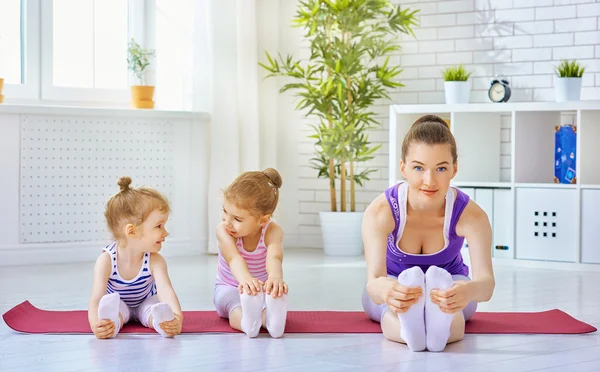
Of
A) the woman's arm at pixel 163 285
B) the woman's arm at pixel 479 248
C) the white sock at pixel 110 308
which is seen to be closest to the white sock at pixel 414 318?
the woman's arm at pixel 479 248

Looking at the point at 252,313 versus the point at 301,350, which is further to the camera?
the point at 252,313

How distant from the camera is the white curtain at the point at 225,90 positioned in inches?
227

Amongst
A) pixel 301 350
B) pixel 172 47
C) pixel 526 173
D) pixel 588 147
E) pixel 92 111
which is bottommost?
pixel 301 350

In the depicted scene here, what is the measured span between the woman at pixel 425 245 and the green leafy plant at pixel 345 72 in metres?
2.49

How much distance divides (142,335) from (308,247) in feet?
10.7

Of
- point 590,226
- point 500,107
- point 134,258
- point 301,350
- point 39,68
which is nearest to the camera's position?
point 301,350

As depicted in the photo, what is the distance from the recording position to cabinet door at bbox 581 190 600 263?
16.3ft

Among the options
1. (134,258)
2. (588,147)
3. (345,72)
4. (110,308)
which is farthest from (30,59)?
(588,147)

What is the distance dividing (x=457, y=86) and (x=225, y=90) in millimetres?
1442

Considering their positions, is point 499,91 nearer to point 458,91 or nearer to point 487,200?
point 458,91

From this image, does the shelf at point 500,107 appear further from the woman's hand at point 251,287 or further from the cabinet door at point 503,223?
the woman's hand at point 251,287

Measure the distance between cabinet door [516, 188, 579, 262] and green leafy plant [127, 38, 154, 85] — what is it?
7.82 feet

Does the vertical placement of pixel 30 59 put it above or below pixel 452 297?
above

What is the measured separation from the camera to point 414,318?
8.82ft
